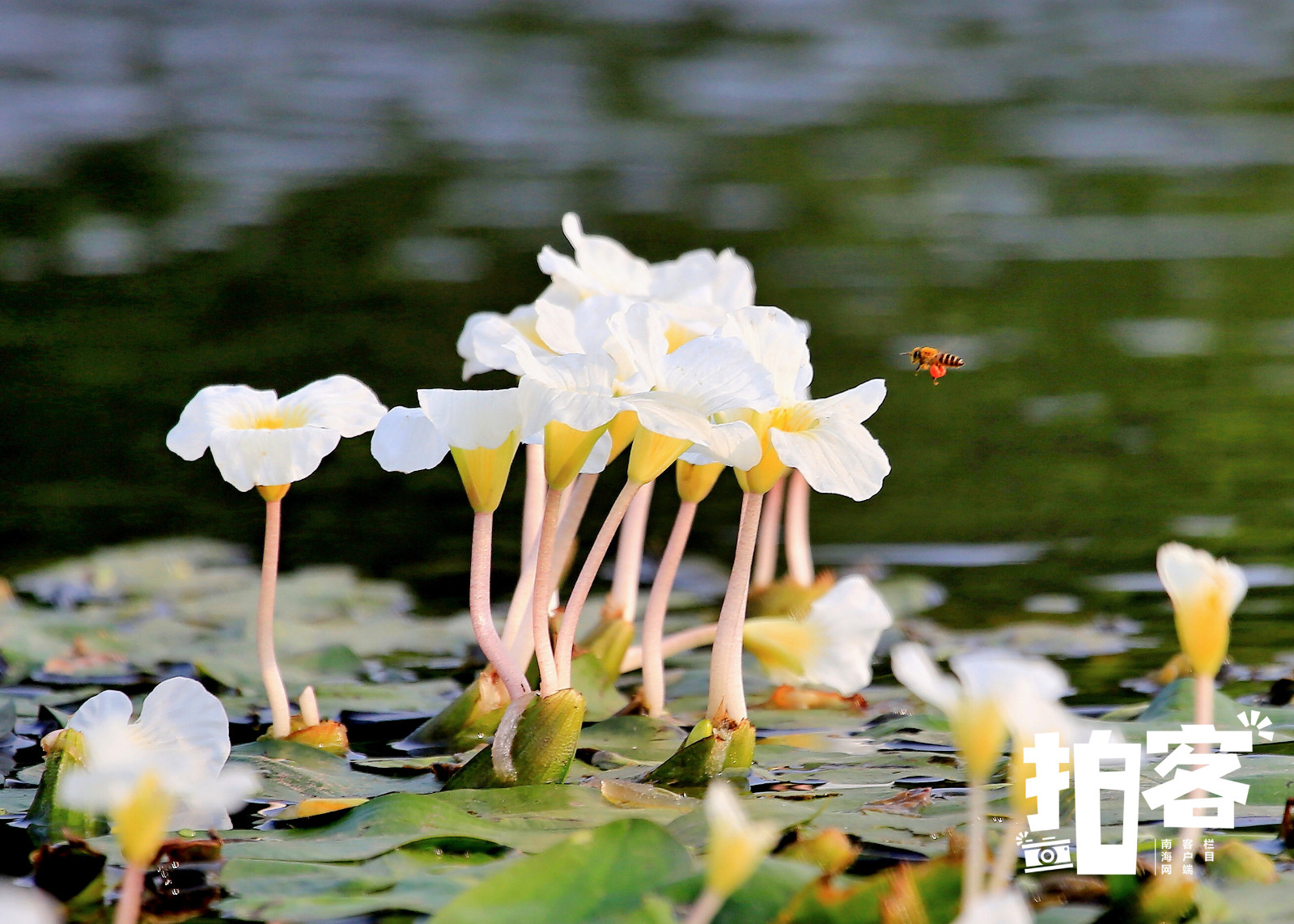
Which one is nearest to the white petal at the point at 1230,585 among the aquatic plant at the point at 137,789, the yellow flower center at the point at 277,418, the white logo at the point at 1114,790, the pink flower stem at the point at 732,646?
the white logo at the point at 1114,790

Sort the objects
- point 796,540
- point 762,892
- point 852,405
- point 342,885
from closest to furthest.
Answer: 1. point 762,892
2. point 342,885
3. point 852,405
4. point 796,540

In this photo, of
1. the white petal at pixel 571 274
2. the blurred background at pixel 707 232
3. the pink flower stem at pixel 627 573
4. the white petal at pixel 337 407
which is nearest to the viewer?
the white petal at pixel 337 407

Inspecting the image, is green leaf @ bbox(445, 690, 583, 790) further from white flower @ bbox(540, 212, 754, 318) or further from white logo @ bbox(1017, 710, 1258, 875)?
white flower @ bbox(540, 212, 754, 318)

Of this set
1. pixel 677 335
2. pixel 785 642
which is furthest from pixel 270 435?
pixel 785 642

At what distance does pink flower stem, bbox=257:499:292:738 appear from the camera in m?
2.11

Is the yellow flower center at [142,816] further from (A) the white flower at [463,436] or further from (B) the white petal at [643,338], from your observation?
(B) the white petal at [643,338]

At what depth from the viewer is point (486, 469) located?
1.87 meters

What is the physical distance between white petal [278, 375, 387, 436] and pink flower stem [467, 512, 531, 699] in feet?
0.73

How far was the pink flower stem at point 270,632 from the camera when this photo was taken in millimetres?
2111

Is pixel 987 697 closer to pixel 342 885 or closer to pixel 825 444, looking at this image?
pixel 825 444

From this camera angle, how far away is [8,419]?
5152 mm

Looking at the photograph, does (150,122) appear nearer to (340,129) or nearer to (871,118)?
(340,129)

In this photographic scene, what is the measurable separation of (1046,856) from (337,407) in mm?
1094

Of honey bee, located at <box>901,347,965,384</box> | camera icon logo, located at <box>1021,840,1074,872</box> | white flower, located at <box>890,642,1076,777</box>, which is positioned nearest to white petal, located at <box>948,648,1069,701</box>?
white flower, located at <box>890,642,1076,777</box>
